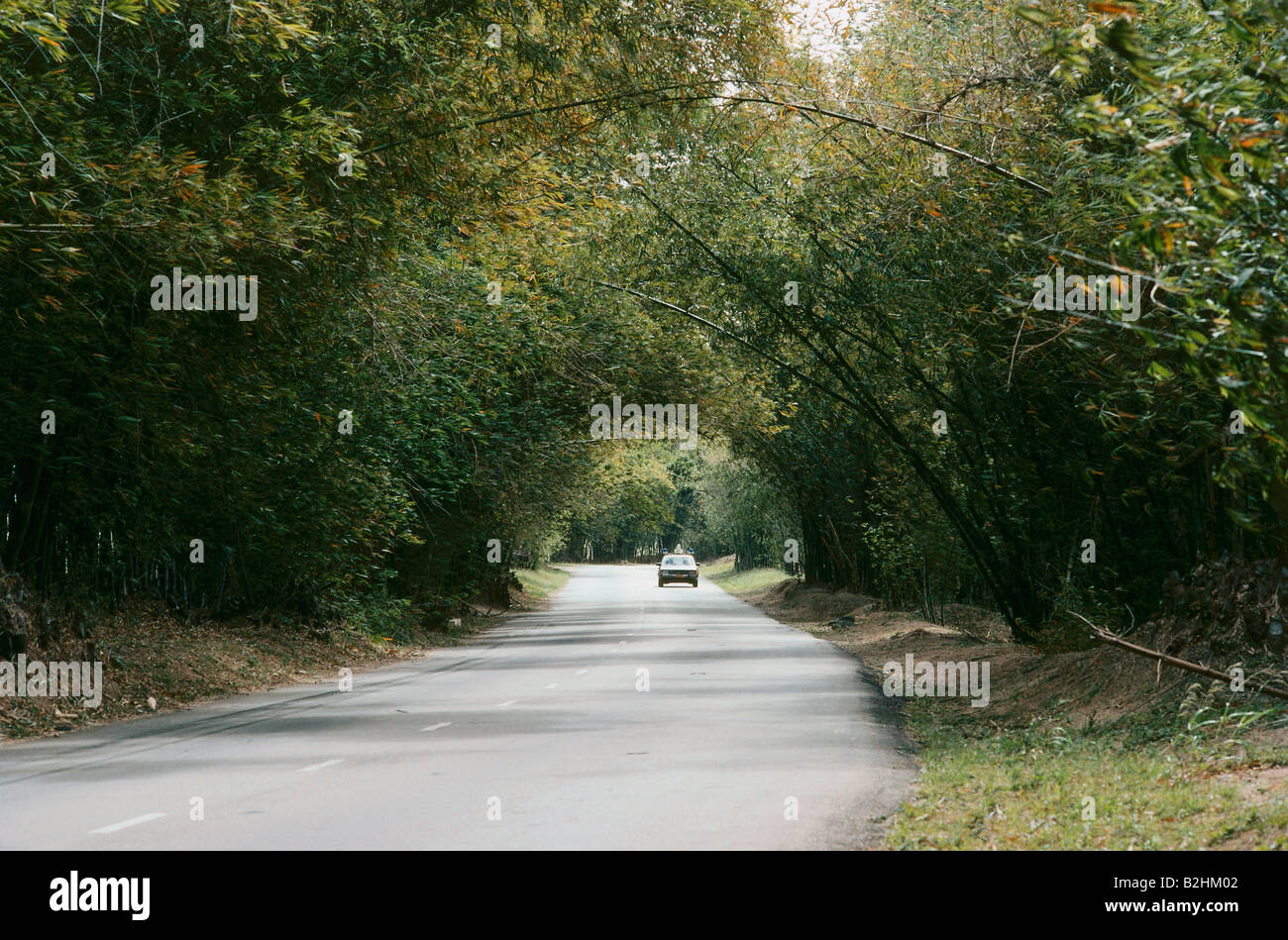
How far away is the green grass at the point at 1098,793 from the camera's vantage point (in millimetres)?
7879

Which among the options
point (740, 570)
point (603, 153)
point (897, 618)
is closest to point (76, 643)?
point (603, 153)

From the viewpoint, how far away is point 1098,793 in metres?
9.30

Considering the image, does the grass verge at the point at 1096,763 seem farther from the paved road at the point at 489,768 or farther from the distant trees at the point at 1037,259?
the distant trees at the point at 1037,259

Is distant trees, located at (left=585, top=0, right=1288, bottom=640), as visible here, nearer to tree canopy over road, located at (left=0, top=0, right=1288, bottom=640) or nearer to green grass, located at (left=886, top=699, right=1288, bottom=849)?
tree canopy over road, located at (left=0, top=0, right=1288, bottom=640)

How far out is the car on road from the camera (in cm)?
7006

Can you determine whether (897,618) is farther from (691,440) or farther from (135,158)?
(135,158)

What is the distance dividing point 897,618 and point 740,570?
6193cm

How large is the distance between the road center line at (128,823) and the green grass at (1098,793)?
452 centimetres

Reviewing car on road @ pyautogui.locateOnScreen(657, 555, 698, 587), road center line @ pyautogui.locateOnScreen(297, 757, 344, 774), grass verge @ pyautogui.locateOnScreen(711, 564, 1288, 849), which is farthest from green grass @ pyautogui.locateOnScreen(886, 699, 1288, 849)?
car on road @ pyautogui.locateOnScreen(657, 555, 698, 587)

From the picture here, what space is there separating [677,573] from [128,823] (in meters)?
61.5

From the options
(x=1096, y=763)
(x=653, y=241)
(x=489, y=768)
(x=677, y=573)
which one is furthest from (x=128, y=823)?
(x=677, y=573)

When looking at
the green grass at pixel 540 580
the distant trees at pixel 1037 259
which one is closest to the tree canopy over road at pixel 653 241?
the distant trees at pixel 1037 259

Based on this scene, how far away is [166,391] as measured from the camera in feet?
50.2

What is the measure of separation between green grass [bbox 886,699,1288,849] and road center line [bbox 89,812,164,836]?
14.8 feet
